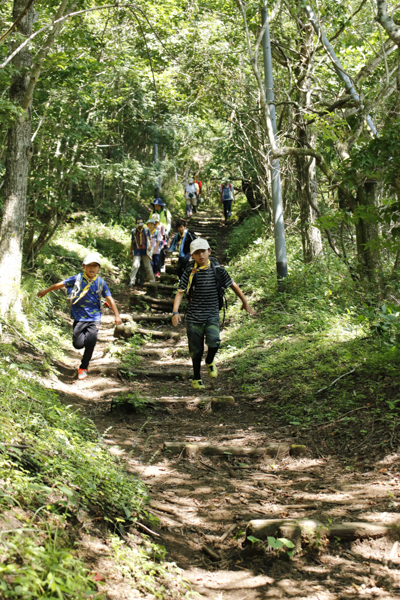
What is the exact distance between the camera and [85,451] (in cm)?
376

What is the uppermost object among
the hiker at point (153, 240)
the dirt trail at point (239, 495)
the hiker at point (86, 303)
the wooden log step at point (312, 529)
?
the hiker at point (153, 240)

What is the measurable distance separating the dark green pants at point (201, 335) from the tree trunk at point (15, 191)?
10.1ft

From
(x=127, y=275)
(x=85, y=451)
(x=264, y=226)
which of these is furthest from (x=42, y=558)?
(x=264, y=226)

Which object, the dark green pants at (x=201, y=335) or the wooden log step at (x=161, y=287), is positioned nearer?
the dark green pants at (x=201, y=335)

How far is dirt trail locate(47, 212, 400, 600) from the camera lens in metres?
2.92

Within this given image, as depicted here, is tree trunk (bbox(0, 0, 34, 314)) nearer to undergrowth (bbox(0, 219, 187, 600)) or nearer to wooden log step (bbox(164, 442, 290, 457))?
undergrowth (bbox(0, 219, 187, 600))

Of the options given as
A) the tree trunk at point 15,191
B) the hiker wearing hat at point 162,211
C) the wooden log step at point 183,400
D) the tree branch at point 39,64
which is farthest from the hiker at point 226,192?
the wooden log step at point 183,400

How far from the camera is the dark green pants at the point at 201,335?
6.80 meters

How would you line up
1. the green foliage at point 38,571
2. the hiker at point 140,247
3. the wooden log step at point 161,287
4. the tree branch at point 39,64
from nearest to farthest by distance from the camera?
the green foliage at point 38,571, the tree branch at point 39,64, the wooden log step at point 161,287, the hiker at point 140,247

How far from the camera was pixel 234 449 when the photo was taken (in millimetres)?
4957

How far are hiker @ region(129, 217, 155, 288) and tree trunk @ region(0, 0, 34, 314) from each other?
5416 mm

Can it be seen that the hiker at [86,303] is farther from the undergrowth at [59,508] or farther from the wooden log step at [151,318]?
the wooden log step at [151,318]

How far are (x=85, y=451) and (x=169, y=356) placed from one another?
5590mm

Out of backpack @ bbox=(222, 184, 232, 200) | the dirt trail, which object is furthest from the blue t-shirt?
backpack @ bbox=(222, 184, 232, 200)
